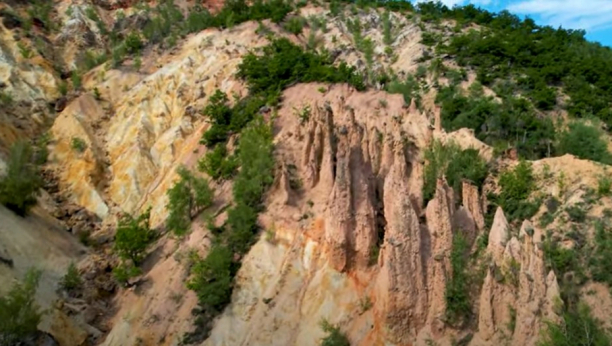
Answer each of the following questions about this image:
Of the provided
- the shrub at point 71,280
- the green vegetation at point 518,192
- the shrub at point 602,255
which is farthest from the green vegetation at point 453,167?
the shrub at point 71,280

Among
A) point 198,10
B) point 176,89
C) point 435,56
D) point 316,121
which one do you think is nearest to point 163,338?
point 316,121

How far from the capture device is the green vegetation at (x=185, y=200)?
28312 mm

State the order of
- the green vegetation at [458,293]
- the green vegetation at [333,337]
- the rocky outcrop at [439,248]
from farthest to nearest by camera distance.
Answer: the green vegetation at [333,337] → the rocky outcrop at [439,248] → the green vegetation at [458,293]

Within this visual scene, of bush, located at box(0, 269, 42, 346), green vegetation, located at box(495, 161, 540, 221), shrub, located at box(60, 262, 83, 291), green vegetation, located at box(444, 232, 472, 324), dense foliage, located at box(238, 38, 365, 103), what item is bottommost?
shrub, located at box(60, 262, 83, 291)

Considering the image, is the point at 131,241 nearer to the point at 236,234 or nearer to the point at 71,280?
the point at 71,280

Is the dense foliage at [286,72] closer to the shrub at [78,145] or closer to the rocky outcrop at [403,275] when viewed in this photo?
the shrub at [78,145]

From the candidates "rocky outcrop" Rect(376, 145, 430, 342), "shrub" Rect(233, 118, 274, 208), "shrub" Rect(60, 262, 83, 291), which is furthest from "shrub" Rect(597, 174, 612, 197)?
"shrub" Rect(60, 262, 83, 291)

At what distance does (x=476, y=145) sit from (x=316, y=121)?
734cm

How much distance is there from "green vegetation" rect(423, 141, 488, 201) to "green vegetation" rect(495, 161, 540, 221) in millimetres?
1049

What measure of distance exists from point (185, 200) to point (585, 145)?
2071 centimetres

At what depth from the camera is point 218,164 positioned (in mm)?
31266

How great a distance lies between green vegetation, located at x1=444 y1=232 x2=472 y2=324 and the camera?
18781mm

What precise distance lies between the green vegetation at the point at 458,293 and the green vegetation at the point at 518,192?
14.4ft

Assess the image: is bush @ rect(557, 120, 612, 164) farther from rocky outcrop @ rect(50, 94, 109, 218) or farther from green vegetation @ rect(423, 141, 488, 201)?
rocky outcrop @ rect(50, 94, 109, 218)
